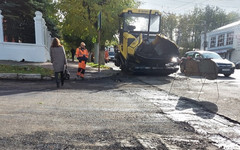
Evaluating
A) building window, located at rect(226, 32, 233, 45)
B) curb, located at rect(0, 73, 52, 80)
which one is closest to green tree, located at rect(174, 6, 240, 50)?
building window, located at rect(226, 32, 233, 45)

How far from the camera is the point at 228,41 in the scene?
36.1 meters

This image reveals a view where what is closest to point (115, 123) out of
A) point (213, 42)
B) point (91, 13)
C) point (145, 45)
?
point (145, 45)

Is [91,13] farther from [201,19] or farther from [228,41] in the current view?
[201,19]

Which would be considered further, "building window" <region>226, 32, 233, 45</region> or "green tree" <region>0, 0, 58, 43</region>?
"building window" <region>226, 32, 233, 45</region>

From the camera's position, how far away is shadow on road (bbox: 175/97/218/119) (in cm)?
→ 415

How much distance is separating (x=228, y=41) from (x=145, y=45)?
31850mm

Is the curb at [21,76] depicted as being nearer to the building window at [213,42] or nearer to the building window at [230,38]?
the building window at [230,38]

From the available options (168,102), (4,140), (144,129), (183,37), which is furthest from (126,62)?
(183,37)

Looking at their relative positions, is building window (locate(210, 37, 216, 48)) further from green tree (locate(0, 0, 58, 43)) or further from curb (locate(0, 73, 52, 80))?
curb (locate(0, 73, 52, 80))

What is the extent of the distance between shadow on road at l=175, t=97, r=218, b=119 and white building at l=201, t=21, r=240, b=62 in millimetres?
33433

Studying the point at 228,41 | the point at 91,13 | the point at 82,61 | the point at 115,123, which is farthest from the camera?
the point at 228,41

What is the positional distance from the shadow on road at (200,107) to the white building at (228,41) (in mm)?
33433

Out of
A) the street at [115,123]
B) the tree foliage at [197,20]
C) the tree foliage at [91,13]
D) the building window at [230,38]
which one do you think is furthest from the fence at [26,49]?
the tree foliage at [197,20]

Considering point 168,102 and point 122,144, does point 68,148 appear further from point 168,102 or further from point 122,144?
point 168,102
